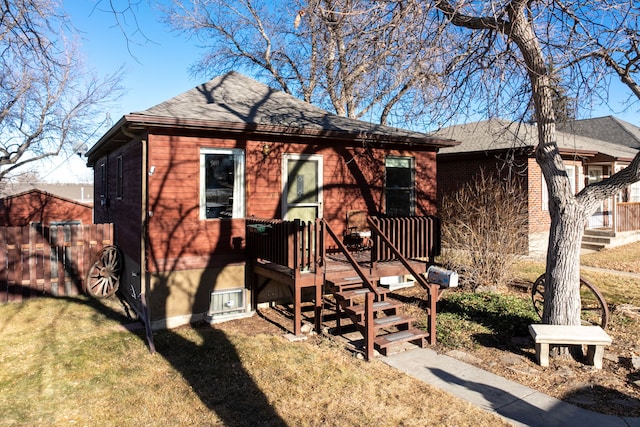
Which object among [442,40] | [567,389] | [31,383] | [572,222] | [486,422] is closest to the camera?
[486,422]

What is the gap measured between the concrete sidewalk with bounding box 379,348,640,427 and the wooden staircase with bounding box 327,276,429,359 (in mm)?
218

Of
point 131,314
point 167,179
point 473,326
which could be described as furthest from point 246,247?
point 473,326

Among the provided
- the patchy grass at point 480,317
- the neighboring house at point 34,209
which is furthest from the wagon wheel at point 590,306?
the neighboring house at point 34,209

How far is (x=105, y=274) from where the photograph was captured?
31.2 ft

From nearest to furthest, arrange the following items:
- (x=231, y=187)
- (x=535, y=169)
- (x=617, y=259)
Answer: (x=231, y=187) < (x=617, y=259) < (x=535, y=169)

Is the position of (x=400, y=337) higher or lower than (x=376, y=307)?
lower

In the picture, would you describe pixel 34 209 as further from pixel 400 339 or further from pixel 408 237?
pixel 400 339

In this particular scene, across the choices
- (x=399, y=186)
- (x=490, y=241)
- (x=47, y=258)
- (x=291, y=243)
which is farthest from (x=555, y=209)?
(x=47, y=258)

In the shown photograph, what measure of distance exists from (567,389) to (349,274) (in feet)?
11.2

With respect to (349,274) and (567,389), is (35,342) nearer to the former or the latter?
(349,274)

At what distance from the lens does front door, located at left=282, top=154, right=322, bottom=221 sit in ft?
28.6

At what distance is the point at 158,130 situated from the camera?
24.0 ft

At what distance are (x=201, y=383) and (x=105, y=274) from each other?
537 cm

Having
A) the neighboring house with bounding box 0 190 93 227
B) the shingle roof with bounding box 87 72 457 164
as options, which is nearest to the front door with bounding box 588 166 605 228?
the shingle roof with bounding box 87 72 457 164
